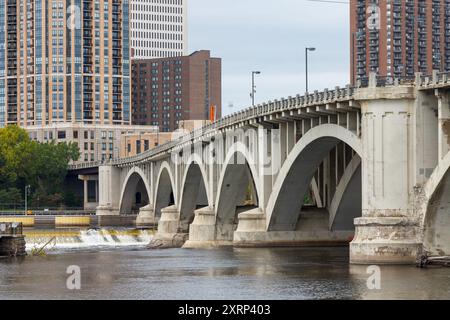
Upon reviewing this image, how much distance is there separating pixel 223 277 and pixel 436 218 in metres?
14.1

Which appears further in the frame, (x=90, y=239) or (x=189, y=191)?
(x=90, y=239)

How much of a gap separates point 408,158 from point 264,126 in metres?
30.2

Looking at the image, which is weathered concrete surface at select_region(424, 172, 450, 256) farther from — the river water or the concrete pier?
the concrete pier

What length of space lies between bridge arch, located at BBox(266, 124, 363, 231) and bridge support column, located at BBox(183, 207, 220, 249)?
17.3 metres

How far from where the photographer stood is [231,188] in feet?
394

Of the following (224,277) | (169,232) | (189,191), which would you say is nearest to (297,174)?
(224,277)

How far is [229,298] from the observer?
214 ft

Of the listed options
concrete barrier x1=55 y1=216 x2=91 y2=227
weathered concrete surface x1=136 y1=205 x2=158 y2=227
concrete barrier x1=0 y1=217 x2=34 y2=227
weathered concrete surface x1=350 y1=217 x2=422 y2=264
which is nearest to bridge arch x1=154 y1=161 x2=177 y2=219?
weathered concrete surface x1=136 y1=205 x2=158 y2=227

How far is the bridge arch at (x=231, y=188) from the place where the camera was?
115250mm

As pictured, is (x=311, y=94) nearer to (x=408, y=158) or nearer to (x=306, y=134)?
(x=306, y=134)

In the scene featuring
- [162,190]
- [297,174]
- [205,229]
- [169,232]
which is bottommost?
[169,232]

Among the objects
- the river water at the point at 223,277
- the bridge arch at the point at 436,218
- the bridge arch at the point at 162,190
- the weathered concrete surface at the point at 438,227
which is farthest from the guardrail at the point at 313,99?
the bridge arch at the point at 162,190

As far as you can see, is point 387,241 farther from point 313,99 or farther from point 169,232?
point 169,232
